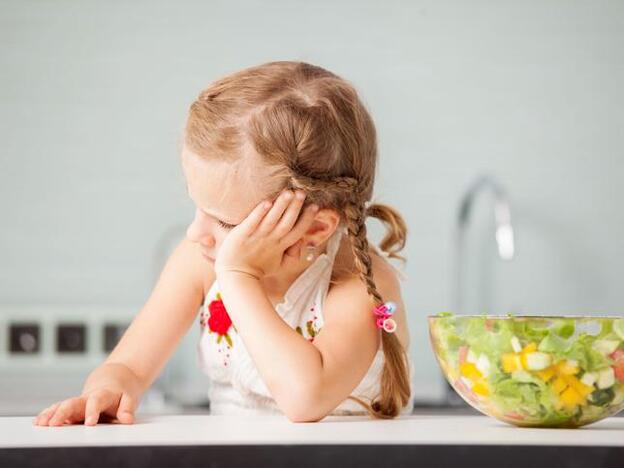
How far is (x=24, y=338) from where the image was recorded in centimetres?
260

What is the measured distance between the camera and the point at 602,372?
0.84m

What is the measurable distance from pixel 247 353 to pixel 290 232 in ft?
0.90

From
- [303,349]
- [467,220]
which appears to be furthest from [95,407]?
[467,220]

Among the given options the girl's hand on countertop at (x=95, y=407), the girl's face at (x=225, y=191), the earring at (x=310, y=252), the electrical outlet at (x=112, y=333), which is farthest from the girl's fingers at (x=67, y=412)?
the electrical outlet at (x=112, y=333)

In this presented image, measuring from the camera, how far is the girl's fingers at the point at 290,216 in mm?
1105

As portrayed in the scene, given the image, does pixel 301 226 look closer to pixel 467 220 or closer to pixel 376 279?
pixel 376 279

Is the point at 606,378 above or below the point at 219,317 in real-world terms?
above

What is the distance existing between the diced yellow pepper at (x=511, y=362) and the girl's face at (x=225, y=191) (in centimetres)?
38

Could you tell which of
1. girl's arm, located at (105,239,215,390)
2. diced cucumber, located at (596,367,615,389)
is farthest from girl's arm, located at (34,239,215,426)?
diced cucumber, located at (596,367,615,389)

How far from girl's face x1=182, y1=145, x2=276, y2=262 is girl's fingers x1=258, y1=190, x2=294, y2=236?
2 cm

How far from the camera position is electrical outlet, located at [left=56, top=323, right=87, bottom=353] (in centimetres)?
262

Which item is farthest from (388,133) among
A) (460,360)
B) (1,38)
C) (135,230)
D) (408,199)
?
(460,360)

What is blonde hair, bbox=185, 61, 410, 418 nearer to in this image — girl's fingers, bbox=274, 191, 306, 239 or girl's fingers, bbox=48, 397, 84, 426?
girl's fingers, bbox=274, 191, 306, 239

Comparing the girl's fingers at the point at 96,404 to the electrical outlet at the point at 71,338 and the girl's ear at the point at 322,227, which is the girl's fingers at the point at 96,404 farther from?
the electrical outlet at the point at 71,338
